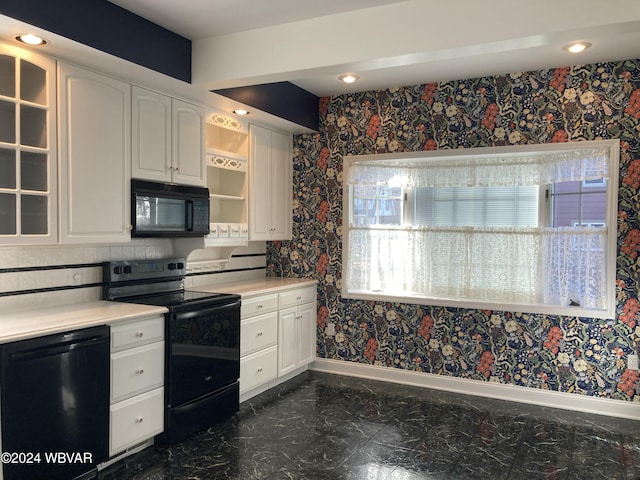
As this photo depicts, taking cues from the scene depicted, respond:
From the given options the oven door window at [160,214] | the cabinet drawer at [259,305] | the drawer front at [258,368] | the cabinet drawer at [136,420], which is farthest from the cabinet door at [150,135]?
the drawer front at [258,368]

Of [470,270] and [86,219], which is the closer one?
[86,219]

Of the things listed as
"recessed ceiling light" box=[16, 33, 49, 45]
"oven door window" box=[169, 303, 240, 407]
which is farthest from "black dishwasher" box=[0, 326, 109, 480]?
"recessed ceiling light" box=[16, 33, 49, 45]

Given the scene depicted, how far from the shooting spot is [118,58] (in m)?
2.83

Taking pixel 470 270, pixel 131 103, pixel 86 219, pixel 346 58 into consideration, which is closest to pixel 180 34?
pixel 131 103

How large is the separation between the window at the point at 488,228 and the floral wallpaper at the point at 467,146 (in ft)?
0.32

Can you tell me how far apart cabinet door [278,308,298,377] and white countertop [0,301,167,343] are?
58.4 inches

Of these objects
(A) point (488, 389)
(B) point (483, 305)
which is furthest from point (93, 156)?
(A) point (488, 389)

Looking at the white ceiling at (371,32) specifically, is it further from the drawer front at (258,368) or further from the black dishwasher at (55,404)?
the drawer front at (258,368)

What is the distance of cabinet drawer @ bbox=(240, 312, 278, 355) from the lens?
3916 mm

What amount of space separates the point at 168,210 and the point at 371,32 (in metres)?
1.83

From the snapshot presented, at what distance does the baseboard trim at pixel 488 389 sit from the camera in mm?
3791

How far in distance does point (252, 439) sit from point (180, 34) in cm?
271

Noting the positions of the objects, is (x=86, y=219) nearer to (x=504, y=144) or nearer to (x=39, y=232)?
(x=39, y=232)

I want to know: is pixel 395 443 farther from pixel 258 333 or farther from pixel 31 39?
pixel 31 39
